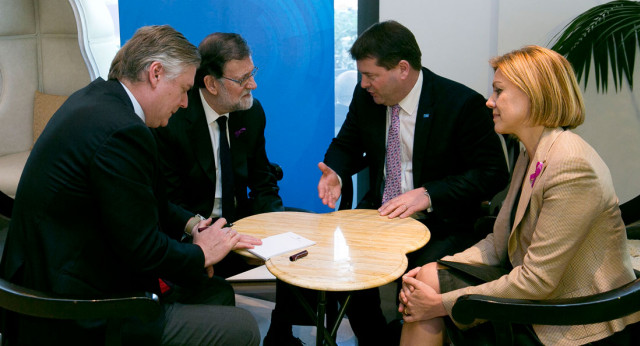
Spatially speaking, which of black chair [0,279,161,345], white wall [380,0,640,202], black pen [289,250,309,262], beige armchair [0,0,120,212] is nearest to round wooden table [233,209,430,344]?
black pen [289,250,309,262]

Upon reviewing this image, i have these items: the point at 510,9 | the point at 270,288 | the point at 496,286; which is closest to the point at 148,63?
the point at 496,286

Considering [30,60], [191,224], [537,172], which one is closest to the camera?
[537,172]

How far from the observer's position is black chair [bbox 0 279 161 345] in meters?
1.80

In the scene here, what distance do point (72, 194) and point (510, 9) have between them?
2834mm

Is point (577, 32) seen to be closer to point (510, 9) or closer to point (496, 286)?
point (510, 9)

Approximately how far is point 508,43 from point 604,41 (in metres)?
0.53

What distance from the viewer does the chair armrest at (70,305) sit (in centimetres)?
180

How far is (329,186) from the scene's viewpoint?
316 centimetres

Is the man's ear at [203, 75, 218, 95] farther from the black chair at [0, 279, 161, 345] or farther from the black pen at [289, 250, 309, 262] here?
the black chair at [0, 279, 161, 345]

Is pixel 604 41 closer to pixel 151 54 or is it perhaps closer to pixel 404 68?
pixel 404 68

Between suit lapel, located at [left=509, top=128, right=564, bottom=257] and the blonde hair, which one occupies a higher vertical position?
the blonde hair

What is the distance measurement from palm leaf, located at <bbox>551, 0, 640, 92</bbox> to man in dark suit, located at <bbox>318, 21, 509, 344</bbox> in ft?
2.63

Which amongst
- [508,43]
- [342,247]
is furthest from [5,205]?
[508,43]

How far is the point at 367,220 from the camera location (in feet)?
9.20
